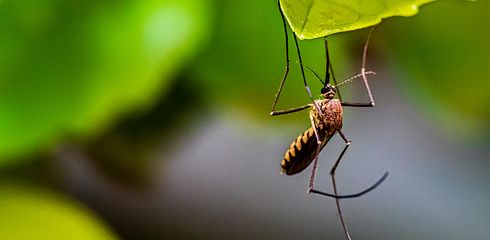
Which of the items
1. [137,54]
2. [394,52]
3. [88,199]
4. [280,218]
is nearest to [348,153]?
[280,218]

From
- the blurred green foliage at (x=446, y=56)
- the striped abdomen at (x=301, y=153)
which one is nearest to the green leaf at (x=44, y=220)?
the striped abdomen at (x=301, y=153)

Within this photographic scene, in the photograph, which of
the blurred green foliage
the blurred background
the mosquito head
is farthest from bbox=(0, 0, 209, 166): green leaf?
the blurred green foliage

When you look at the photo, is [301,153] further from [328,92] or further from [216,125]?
[216,125]

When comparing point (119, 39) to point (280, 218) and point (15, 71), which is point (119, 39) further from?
point (280, 218)

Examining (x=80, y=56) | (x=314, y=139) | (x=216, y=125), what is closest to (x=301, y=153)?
(x=314, y=139)

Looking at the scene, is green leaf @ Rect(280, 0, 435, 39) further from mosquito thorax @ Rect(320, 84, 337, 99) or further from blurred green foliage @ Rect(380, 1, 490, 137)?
blurred green foliage @ Rect(380, 1, 490, 137)
